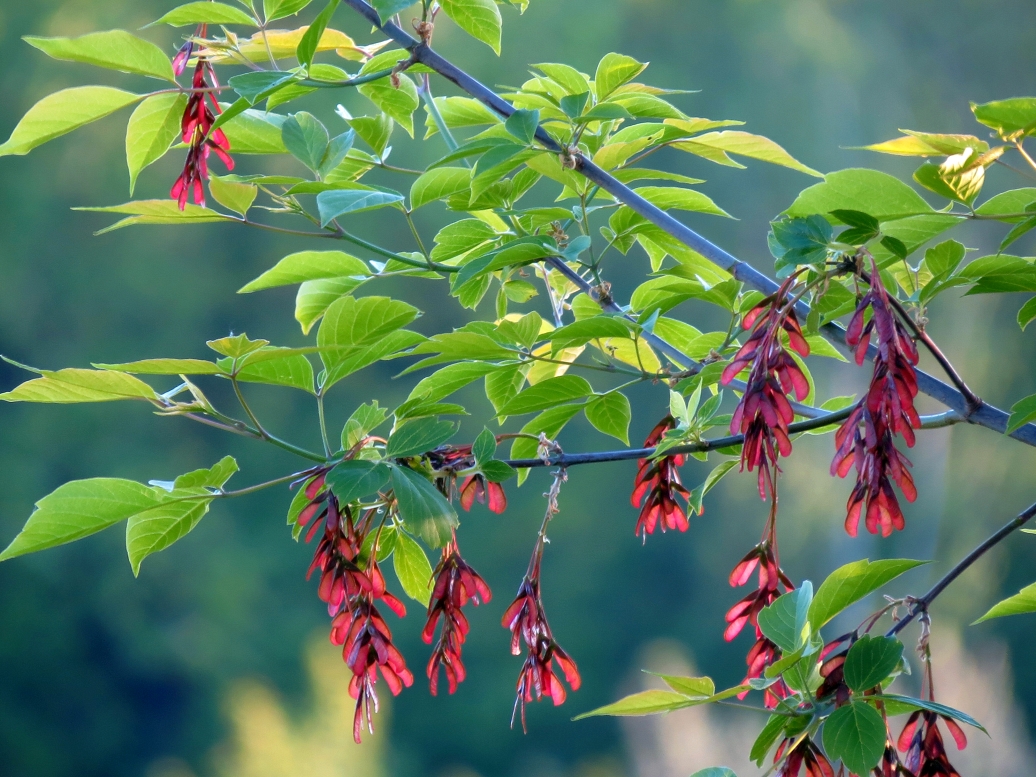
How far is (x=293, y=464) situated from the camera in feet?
24.6

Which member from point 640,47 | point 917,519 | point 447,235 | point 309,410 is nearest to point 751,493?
point 917,519

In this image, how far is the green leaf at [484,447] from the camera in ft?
1.72

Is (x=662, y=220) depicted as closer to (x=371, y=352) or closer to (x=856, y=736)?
(x=371, y=352)

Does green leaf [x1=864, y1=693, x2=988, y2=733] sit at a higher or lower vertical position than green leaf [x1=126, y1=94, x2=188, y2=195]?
lower

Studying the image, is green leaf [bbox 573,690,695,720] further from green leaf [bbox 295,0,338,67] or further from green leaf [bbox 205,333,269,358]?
green leaf [bbox 295,0,338,67]

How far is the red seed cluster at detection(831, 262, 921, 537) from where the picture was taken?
384 millimetres

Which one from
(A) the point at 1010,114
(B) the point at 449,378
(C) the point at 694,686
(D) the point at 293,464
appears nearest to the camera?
(A) the point at 1010,114

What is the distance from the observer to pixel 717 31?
29.8 feet

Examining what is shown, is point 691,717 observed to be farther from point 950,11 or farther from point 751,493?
point 950,11

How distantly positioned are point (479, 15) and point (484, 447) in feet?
0.82

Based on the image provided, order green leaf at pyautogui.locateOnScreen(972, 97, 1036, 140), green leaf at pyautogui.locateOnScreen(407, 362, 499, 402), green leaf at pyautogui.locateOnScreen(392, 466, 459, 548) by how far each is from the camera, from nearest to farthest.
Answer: green leaf at pyautogui.locateOnScreen(972, 97, 1036, 140)
green leaf at pyautogui.locateOnScreen(392, 466, 459, 548)
green leaf at pyautogui.locateOnScreen(407, 362, 499, 402)

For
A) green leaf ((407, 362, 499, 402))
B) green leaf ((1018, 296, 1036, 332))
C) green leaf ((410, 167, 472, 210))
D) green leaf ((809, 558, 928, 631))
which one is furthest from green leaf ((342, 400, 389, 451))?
green leaf ((1018, 296, 1036, 332))

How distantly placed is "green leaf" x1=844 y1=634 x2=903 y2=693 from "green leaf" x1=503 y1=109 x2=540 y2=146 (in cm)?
29

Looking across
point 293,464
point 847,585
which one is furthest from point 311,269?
point 293,464
